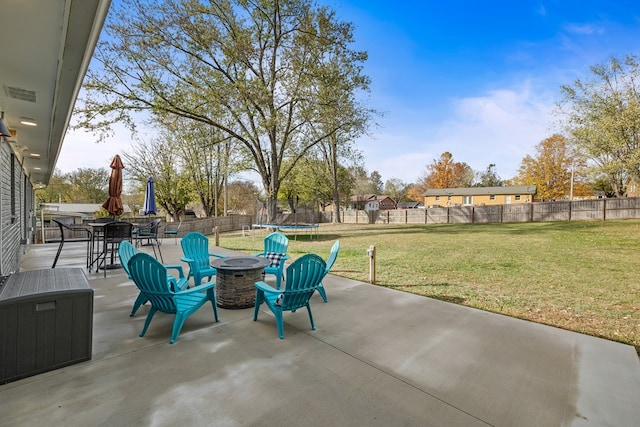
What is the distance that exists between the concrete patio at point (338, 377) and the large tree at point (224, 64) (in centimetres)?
1061

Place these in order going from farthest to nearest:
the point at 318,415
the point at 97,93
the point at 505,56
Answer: the point at 505,56 < the point at 97,93 < the point at 318,415

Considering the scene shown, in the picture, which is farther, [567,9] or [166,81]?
[166,81]

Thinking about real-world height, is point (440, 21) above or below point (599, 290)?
above

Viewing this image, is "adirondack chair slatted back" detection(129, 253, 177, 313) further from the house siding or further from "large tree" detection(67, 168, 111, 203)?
→ "large tree" detection(67, 168, 111, 203)

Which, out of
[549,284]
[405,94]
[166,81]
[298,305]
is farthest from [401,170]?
[298,305]

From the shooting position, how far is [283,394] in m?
2.02

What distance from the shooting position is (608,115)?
15.4 meters

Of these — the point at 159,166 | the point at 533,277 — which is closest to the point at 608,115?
the point at 533,277

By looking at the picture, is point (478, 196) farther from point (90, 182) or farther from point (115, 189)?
point (90, 182)

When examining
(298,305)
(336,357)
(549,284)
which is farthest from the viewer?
(549,284)

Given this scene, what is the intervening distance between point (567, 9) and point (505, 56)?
3.06 m

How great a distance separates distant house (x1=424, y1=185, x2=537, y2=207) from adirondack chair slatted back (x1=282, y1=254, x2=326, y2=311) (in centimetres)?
3784

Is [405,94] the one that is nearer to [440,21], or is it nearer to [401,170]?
[440,21]

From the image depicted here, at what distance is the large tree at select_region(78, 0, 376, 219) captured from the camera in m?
10.5
